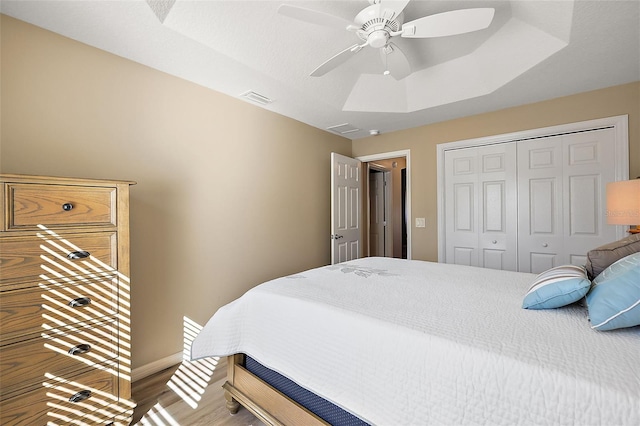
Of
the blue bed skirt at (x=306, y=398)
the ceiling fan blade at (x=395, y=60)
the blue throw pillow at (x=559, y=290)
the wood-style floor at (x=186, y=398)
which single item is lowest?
the wood-style floor at (x=186, y=398)

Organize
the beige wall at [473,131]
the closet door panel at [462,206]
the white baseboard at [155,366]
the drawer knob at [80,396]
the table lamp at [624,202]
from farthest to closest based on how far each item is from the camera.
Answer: the closet door panel at [462,206] → the beige wall at [473,131] → the white baseboard at [155,366] → the table lamp at [624,202] → the drawer knob at [80,396]

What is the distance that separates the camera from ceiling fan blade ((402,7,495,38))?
1.45 m

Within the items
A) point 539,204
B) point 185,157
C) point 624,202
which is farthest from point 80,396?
point 539,204

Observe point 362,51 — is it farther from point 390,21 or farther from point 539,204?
point 539,204

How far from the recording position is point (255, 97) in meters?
2.76

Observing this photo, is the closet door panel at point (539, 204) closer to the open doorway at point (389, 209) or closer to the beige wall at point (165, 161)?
the open doorway at point (389, 209)

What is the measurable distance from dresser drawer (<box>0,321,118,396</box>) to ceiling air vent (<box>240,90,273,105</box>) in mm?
2162

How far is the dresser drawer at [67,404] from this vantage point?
1273 millimetres

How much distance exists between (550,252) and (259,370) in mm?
3106

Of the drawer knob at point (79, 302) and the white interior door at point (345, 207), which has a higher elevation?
the white interior door at point (345, 207)

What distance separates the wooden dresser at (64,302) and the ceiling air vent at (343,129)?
8.77 ft

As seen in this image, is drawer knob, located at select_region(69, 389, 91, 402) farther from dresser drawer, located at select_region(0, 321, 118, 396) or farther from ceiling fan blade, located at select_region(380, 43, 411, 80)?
ceiling fan blade, located at select_region(380, 43, 411, 80)

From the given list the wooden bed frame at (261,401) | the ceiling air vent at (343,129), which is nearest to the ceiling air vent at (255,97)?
the ceiling air vent at (343,129)

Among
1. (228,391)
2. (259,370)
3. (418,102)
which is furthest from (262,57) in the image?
(228,391)
